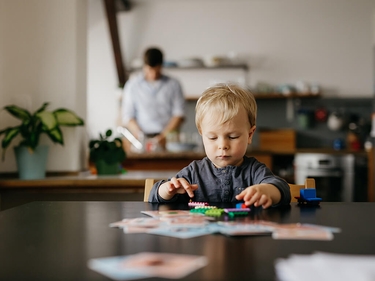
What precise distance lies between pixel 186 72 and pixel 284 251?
231 inches

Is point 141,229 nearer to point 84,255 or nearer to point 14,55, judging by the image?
point 84,255

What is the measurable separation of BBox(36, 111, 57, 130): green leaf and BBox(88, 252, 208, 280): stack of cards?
204 cm

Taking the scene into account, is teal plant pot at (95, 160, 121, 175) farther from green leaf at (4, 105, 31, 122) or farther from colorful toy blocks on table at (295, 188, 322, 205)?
colorful toy blocks on table at (295, 188, 322, 205)

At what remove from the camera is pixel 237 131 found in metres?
1.41

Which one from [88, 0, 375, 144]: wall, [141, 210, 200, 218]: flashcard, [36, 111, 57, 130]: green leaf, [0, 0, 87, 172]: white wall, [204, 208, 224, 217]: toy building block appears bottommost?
[141, 210, 200, 218]: flashcard

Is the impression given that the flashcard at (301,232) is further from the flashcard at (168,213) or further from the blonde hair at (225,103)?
the blonde hair at (225,103)

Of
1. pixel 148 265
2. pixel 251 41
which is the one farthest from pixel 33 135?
pixel 251 41

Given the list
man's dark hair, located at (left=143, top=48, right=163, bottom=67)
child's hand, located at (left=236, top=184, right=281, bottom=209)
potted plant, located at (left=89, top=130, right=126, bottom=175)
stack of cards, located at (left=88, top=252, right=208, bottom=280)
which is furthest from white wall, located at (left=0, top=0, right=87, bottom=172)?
stack of cards, located at (left=88, top=252, right=208, bottom=280)

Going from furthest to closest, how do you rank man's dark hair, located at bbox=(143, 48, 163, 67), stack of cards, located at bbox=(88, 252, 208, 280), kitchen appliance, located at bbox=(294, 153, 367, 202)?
kitchen appliance, located at bbox=(294, 153, 367, 202) → man's dark hair, located at bbox=(143, 48, 163, 67) → stack of cards, located at bbox=(88, 252, 208, 280)

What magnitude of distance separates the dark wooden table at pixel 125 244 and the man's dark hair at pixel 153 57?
325 cm

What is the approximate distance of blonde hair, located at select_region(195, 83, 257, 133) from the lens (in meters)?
1.41

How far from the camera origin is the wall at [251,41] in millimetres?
6340

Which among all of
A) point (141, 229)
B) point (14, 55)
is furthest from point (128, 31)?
point (141, 229)

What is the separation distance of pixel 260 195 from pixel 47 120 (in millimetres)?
1714
